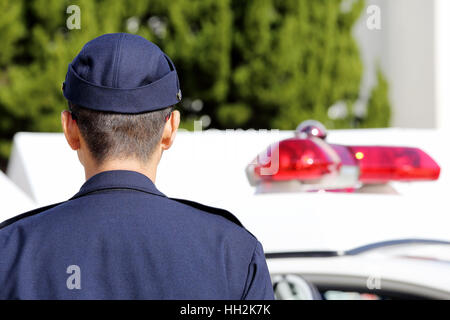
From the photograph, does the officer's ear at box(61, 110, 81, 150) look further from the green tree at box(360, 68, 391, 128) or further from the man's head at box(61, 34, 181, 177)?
the green tree at box(360, 68, 391, 128)

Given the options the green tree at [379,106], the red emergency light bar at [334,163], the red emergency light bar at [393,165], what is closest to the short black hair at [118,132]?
the red emergency light bar at [334,163]

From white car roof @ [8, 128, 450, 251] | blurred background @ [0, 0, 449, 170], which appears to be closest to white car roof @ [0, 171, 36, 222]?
white car roof @ [8, 128, 450, 251]

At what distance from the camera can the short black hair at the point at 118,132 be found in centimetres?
116

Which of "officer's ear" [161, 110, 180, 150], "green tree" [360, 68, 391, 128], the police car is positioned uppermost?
"green tree" [360, 68, 391, 128]

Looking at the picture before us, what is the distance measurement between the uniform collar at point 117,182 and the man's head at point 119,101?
0.02 metres

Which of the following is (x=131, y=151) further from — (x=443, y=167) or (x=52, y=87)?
(x=52, y=87)

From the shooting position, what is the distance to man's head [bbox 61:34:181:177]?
115 centimetres

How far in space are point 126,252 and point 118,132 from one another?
0.21 metres

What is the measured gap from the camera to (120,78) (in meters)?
1.16

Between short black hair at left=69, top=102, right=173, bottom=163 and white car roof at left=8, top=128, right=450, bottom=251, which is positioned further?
white car roof at left=8, top=128, right=450, bottom=251

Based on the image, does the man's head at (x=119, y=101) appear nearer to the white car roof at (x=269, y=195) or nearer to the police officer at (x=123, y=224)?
the police officer at (x=123, y=224)

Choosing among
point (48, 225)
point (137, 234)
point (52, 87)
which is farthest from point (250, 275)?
point (52, 87)

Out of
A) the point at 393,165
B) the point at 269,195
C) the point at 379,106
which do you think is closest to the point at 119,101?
the point at 269,195

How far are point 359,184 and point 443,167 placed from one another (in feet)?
2.33
